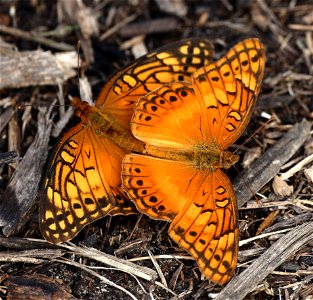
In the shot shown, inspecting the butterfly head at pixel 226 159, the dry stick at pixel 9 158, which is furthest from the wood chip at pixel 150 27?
the butterfly head at pixel 226 159

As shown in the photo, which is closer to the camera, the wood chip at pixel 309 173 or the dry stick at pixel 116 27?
the wood chip at pixel 309 173

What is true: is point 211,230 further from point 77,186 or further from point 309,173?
point 309,173

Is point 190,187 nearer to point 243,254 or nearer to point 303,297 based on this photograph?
point 243,254

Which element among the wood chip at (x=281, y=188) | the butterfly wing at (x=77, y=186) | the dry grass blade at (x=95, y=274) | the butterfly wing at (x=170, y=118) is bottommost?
the dry grass blade at (x=95, y=274)

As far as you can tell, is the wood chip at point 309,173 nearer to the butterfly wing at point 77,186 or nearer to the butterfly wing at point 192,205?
the butterfly wing at point 192,205

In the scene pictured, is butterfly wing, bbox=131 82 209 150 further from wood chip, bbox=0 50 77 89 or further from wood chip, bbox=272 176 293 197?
wood chip, bbox=0 50 77 89

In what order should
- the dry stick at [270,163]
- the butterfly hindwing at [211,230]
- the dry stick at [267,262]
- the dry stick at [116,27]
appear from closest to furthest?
the butterfly hindwing at [211,230]
the dry stick at [267,262]
the dry stick at [270,163]
the dry stick at [116,27]

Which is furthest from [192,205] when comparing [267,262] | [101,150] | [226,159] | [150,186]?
[101,150]
